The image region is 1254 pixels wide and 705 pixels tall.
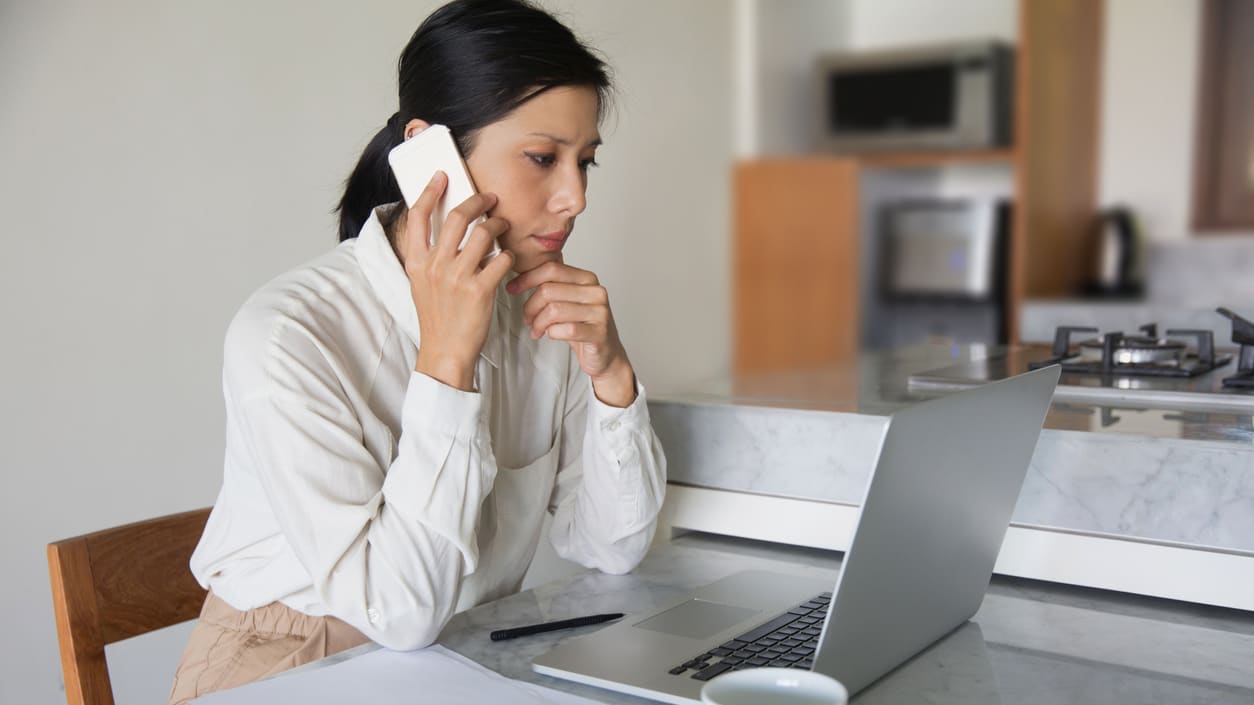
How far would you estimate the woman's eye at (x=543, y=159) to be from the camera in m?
1.16

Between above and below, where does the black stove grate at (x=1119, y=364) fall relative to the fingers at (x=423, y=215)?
below

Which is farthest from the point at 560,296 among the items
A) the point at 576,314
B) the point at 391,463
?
the point at 391,463

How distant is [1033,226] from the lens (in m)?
3.52

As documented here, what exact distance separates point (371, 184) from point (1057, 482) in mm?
822

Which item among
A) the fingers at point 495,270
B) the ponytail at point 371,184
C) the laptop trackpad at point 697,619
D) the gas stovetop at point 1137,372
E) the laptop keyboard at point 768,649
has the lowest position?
the laptop trackpad at point 697,619

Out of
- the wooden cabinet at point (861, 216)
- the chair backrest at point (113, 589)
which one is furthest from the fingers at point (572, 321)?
the wooden cabinet at point (861, 216)

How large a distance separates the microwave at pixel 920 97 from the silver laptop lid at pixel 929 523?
2.79m

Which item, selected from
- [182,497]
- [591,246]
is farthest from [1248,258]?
[182,497]

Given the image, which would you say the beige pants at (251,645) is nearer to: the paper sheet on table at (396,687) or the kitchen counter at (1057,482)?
the paper sheet on table at (396,687)

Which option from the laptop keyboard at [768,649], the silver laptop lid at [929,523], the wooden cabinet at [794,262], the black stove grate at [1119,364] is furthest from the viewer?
the wooden cabinet at [794,262]

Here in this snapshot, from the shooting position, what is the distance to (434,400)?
101 cm

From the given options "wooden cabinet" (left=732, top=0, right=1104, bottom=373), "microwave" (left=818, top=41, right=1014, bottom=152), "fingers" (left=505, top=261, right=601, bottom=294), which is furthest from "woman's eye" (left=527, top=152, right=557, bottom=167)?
"microwave" (left=818, top=41, right=1014, bottom=152)

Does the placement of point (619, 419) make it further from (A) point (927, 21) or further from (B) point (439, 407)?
(A) point (927, 21)

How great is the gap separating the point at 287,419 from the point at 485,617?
26 centimetres
